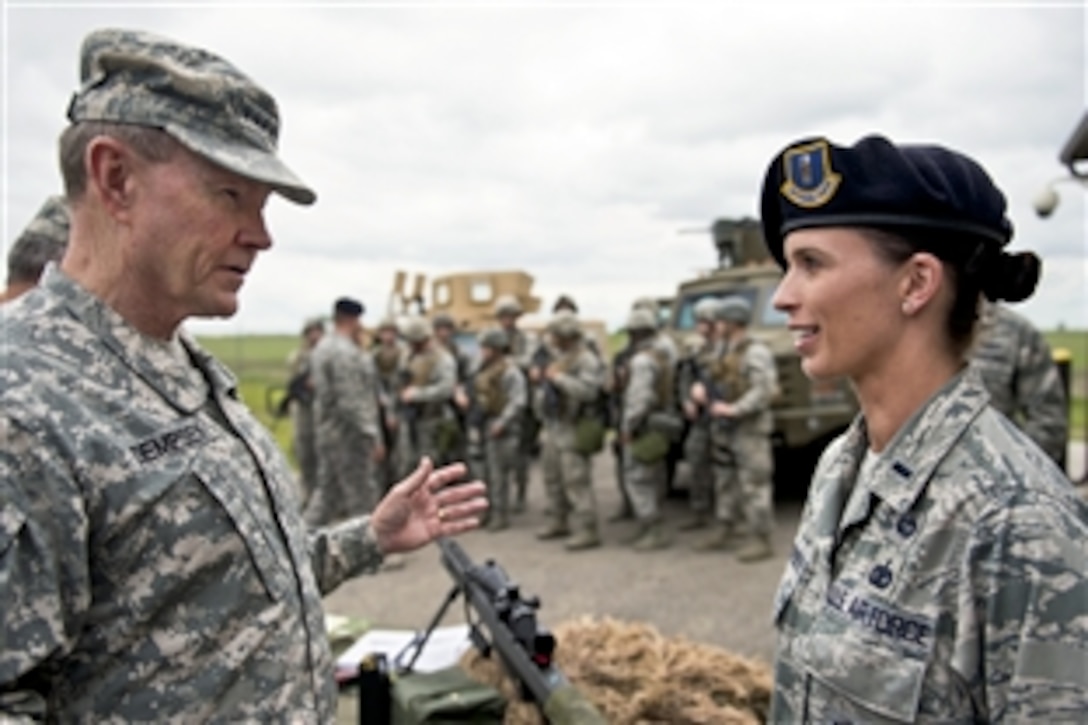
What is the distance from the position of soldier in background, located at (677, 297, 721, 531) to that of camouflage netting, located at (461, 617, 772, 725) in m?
3.51

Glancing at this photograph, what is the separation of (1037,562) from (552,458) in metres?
6.22

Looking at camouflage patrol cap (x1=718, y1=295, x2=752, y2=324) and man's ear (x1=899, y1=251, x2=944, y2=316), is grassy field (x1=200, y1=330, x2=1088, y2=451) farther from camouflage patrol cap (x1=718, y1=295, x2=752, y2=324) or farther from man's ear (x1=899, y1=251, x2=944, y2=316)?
man's ear (x1=899, y1=251, x2=944, y2=316)

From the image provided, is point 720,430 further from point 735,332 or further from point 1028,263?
point 1028,263

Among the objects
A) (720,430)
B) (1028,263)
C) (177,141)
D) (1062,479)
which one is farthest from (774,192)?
(720,430)

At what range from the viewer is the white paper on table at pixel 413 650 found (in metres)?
3.61

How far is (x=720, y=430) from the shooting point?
21.4 ft

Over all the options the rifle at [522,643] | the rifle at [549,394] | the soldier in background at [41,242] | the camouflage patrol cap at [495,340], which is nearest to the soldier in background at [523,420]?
the camouflage patrol cap at [495,340]

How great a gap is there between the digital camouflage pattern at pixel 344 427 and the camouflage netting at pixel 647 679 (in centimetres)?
392

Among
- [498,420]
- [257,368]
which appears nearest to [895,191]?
[498,420]

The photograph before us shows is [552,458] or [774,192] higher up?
[774,192]

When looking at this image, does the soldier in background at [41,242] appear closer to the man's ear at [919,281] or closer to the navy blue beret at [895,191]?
the navy blue beret at [895,191]

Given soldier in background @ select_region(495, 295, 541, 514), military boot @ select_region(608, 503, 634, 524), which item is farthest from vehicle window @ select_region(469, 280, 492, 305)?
military boot @ select_region(608, 503, 634, 524)

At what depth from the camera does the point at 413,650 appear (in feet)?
12.4

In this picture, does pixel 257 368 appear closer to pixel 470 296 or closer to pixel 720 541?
pixel 470 296
